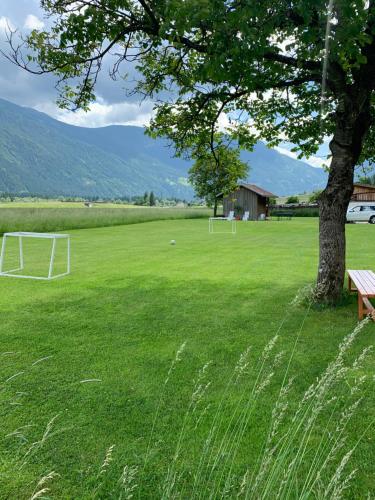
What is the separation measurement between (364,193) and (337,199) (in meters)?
43.6

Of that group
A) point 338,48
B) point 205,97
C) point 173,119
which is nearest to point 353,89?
point 338,48

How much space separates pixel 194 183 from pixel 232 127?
1802 inches

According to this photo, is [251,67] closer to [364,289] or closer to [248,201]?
[364,289]

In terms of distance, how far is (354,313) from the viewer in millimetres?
6289

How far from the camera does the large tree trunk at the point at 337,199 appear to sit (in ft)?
20.6

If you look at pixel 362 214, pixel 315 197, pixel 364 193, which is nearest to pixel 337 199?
pixel 315 197

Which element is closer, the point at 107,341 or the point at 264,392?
the point at 264,392

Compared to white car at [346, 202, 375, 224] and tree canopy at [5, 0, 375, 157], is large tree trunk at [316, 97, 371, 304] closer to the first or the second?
tree canopy at [5, 0, 375, 157]

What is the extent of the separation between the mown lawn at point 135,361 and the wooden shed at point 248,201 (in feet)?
135

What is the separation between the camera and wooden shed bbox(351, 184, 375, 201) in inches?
1774

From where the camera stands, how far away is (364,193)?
1779 inches

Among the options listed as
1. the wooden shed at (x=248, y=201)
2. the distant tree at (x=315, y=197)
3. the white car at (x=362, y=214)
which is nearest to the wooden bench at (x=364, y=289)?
the distant tree at (x=315, y=197)

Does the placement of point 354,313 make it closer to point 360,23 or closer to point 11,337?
point 360,23

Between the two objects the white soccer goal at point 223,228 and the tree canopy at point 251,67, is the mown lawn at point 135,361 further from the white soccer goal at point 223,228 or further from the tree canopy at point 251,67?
the white soccer goal at point 223,228
